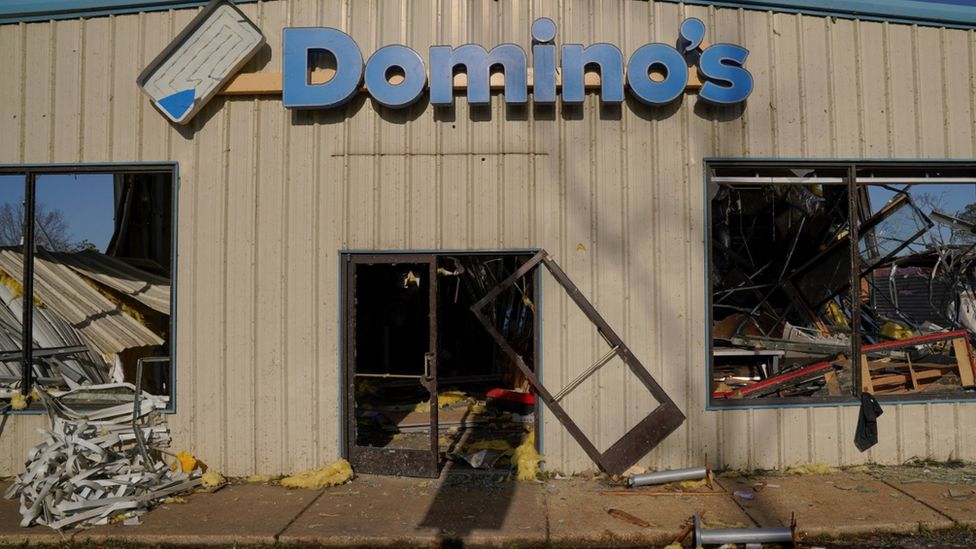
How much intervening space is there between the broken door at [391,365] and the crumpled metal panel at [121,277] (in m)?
2.39

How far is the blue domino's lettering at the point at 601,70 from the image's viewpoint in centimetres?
685

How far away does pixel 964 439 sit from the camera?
718cm

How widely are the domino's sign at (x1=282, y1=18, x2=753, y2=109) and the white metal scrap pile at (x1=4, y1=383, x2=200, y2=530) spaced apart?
343 cm

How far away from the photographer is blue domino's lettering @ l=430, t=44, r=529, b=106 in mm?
6797

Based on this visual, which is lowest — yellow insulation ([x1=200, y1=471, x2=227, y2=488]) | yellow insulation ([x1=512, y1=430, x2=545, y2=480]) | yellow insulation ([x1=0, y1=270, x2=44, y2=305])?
yellow insulation ([x1=200, y1=471, x2=227, y2=488])

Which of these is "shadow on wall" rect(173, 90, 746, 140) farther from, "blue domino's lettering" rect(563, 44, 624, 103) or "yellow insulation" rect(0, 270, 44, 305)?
"yellow insulation" rect(0, 270, 44, 305)

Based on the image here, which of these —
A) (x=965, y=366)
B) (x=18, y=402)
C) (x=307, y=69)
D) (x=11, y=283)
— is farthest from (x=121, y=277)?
(x=965, y=366)

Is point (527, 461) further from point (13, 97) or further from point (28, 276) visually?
point (13, 97)

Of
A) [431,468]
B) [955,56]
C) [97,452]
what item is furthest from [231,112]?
[955,56]

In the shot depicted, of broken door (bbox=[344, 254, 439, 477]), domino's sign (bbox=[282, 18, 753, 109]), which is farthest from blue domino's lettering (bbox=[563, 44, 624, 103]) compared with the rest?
broken door (bbox=[344, 254, 439, 477])

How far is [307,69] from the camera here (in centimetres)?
687

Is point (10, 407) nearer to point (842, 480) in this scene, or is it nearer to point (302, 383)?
point (302, 383)

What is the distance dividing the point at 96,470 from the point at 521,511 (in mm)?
3627

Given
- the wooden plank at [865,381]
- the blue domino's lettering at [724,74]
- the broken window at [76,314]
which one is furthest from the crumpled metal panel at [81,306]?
the wooden plank at [865,381]
